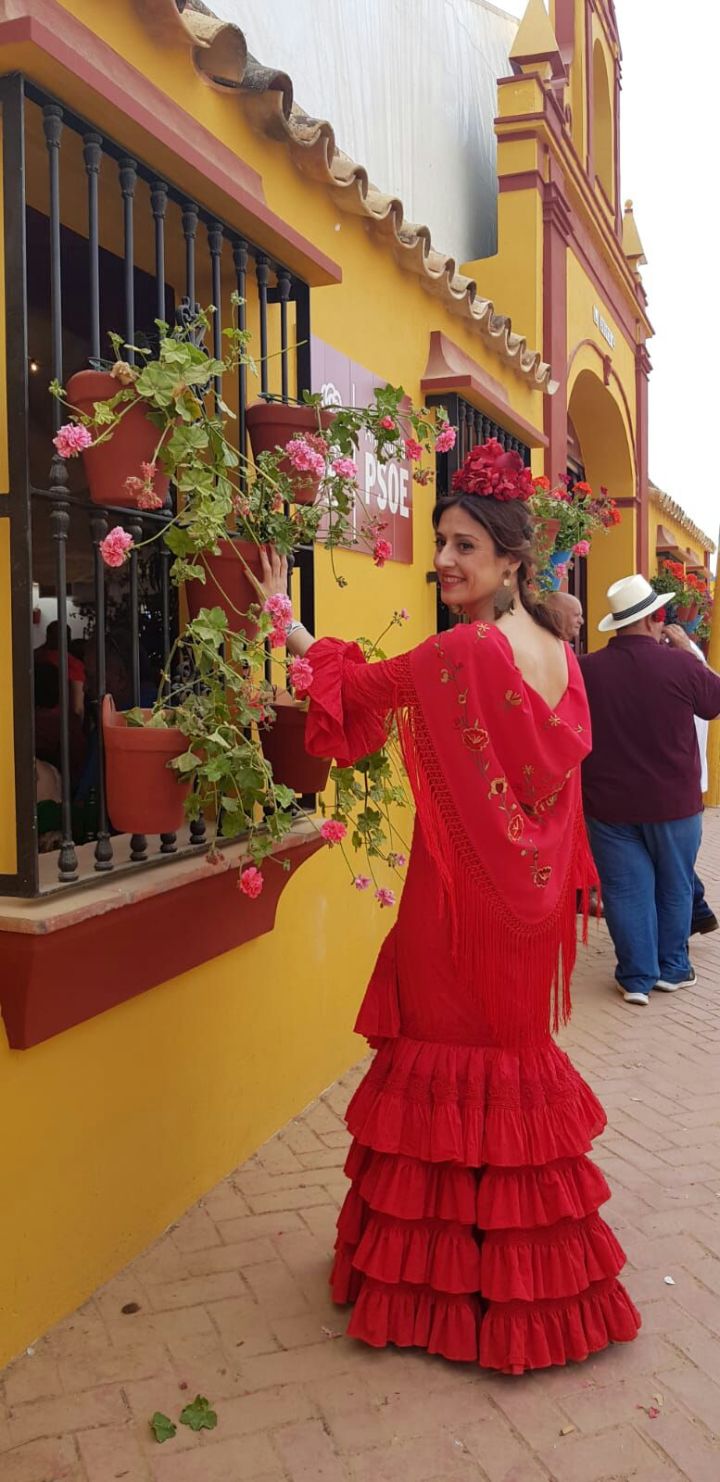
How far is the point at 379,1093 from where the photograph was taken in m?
2.82

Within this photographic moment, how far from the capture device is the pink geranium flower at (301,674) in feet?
8.42

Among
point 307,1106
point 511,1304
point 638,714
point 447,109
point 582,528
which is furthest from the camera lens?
point 447,109

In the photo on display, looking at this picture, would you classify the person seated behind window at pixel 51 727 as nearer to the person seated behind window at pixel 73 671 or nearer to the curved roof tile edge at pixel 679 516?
the person seated behind window at pixel 73 671

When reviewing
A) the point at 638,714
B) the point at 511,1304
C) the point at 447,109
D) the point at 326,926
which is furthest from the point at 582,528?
the point at 511,1304

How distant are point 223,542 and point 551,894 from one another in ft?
3.69

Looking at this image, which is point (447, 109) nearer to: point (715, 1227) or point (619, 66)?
point (619, 66)

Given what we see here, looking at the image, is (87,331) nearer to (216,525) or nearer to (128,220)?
(128,220)

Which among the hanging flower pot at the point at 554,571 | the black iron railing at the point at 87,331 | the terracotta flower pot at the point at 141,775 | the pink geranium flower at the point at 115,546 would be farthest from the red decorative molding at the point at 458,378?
the pink geranium flower at the point at 115,546

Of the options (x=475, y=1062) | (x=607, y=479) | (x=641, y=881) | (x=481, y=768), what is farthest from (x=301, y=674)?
(x=607, y=479)

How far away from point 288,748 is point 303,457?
72cm

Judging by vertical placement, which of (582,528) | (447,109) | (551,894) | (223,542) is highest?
(447,109)

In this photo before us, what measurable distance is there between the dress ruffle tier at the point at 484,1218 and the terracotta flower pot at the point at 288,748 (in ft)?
2.38

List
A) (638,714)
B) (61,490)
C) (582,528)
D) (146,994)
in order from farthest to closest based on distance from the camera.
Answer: (582,528) → (638,714) → (146,994) → (61,490)

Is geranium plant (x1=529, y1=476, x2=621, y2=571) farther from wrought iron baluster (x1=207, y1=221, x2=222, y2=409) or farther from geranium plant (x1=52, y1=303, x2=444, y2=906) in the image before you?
geranium plant (x1=52, y1=303, x2=444, y2=906)
